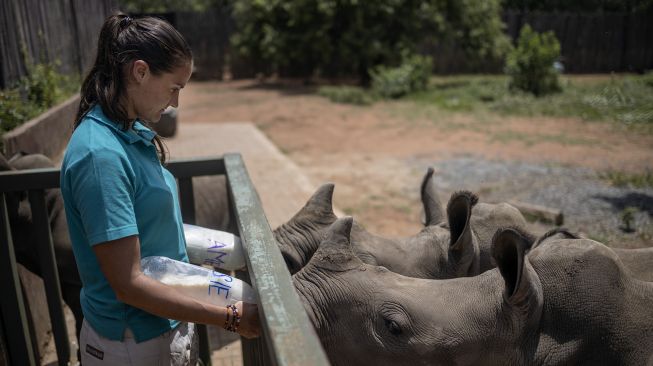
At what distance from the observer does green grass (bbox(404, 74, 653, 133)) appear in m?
15.0

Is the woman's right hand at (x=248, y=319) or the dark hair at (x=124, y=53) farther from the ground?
the dark hair at (x=124, y=53)

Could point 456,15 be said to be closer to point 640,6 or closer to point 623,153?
point 640,6

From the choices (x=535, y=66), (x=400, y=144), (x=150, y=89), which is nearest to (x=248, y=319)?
(x=150, y=89)

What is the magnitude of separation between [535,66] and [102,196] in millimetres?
18972

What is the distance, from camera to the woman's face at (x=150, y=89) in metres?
2.03

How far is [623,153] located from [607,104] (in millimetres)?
5316

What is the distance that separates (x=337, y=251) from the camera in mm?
2699

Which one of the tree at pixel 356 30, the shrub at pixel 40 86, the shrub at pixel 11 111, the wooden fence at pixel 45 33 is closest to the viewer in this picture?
the shrub at pixel 11 111

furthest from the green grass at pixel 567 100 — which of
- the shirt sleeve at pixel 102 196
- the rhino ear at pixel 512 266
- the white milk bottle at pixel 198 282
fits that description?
the shirt sleeve at pixel 102 196

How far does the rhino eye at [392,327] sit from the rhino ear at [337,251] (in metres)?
0.30

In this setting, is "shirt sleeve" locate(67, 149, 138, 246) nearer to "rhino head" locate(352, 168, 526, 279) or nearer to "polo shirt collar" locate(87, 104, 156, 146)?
"polo shirt collar" locate(87, 104, 156, 146)

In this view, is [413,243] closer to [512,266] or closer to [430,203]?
[430,203]

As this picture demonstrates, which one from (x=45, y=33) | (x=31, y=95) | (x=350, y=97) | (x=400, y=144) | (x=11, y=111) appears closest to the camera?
(x=11, y=111)

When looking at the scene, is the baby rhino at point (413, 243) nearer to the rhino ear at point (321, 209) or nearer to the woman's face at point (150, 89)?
the rhino ear at point (321, 209)
